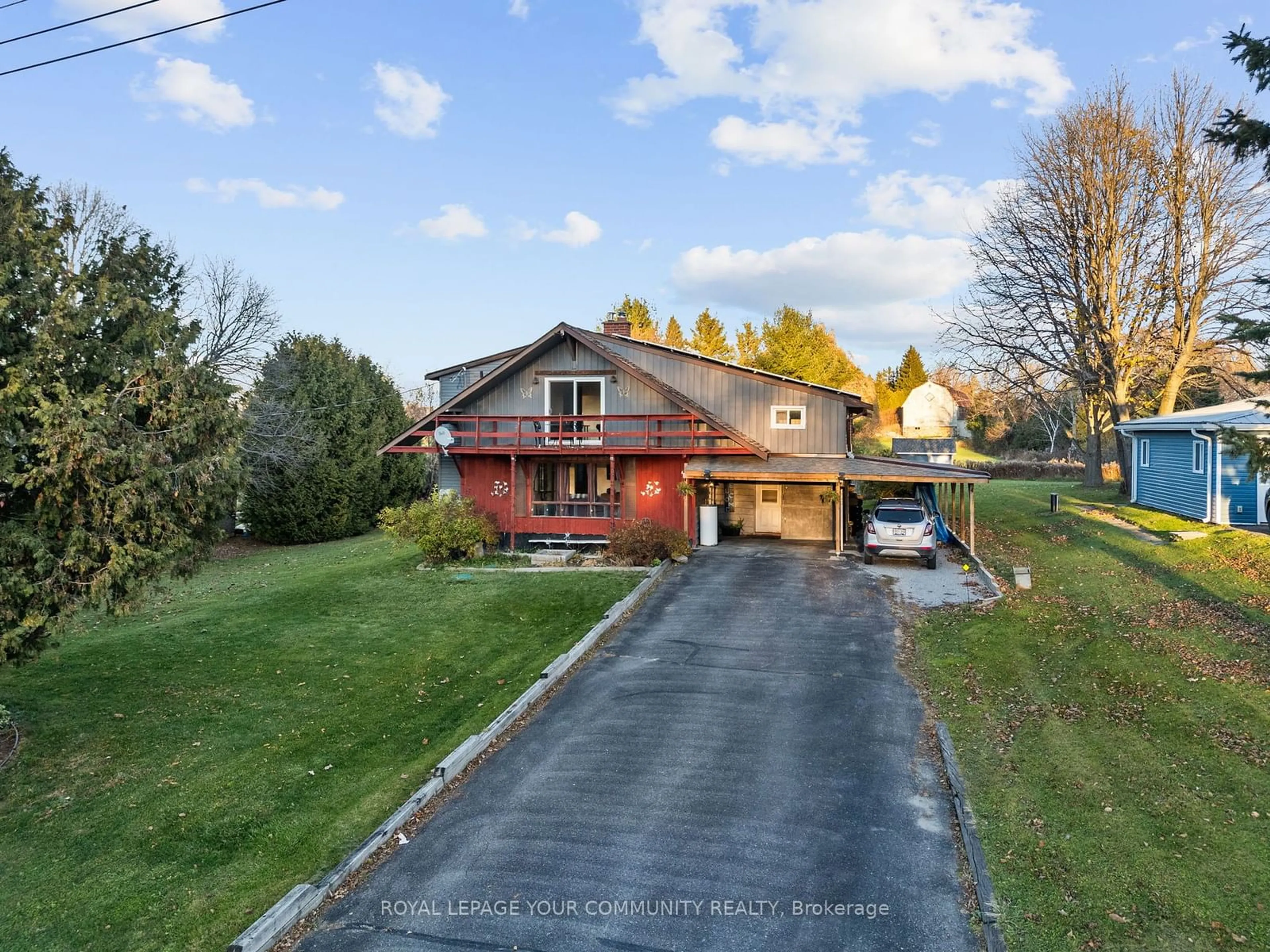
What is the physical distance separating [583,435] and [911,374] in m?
68.9

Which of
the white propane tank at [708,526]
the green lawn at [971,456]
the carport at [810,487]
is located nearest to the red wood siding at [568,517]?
the white propane tank at [708,526]

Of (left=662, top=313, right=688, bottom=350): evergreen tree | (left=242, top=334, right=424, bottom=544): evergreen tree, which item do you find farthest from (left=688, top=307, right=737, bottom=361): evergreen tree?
(left=242, top=334, right=424, bottom=544): evergreen tree

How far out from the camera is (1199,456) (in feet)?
72.3

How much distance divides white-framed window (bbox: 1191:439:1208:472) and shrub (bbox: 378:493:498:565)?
21062 mm

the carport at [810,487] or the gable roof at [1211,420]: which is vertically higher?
the gable roof at [1211,420]

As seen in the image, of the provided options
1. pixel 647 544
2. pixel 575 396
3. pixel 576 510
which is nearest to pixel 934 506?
pixel 647 544

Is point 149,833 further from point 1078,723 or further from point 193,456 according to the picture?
point 1078,723

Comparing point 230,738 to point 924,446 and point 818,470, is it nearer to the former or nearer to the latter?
point 818,470

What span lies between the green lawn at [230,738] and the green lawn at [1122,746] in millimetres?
6196

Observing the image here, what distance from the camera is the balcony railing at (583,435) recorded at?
22328 mm

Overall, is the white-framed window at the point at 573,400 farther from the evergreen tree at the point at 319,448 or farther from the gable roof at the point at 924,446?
the gable roof at the point at 924,446

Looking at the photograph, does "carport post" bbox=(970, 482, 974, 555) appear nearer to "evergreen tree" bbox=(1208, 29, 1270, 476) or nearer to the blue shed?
the blue shed

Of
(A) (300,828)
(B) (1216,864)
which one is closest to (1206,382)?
(B) (1216,864)

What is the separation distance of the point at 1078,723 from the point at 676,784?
515cm
